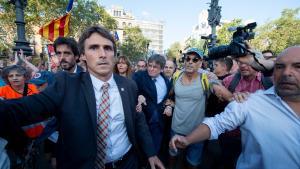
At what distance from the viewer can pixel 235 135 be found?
325 cm

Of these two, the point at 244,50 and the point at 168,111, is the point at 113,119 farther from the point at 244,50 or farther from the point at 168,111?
the point at 168,111

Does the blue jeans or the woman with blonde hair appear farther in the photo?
the woman with blonde hair

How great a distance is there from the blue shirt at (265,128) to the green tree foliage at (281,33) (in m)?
36.8

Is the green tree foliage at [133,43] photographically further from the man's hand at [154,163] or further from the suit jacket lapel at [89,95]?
the suit jacket lapel at [89,95]

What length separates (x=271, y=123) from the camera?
1827mm

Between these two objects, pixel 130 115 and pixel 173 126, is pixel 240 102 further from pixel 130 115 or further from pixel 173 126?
pixel 173 126

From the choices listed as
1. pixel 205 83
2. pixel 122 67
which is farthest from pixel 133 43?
pixel 205 83

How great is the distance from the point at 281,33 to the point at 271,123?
39624mm

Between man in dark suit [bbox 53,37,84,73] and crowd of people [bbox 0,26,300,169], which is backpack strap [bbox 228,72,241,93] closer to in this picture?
crowd of people [bbox 0,26,300,169]

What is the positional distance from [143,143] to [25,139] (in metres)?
1.10

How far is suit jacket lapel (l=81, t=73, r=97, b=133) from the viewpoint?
183cm

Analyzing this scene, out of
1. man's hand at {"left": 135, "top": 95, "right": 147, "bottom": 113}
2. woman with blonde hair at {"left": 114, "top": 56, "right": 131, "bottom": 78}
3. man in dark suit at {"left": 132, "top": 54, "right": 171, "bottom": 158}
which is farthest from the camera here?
woman with blonde hair at {"left": 114, "top": 56, "right": 131, "bottom": 78}

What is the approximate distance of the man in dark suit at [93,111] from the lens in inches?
68.9

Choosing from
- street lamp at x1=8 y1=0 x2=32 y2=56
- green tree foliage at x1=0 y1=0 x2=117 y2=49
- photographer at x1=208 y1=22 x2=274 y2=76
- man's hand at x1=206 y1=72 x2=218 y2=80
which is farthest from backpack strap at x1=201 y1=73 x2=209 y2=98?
green tree foliage at x1=0 y1=0 x2=117 y2=49
